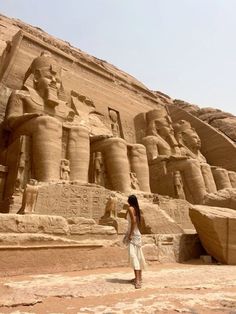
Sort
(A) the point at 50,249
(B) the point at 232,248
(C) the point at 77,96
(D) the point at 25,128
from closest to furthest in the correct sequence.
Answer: (A) the point at 50,249
(B) the point at 232,248
(D) the point at 25,128
(C) the point at 77,96

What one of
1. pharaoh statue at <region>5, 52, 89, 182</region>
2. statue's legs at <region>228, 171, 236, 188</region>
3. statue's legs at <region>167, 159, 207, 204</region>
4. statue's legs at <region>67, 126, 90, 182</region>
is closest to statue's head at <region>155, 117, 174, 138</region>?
statue's legs at <region>167, 159, 207, 204</region>

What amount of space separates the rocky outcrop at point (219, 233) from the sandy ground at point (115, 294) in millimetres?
1166

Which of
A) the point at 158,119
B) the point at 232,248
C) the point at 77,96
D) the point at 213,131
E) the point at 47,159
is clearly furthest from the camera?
the point at 213,131

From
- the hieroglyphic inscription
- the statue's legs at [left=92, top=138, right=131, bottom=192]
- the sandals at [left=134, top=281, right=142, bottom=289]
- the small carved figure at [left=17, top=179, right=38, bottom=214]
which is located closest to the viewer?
the sandals at [left=134, top=281, right=142, bottom=289]

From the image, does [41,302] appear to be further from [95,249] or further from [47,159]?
[47,159]

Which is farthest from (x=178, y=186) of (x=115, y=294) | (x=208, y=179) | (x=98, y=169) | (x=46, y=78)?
(x=115, y=294)

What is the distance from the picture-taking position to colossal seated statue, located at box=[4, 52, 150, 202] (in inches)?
254

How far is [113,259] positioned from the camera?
410cm

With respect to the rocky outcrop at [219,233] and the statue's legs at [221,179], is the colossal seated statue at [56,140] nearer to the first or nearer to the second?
the rocky outcrop at [219,233]

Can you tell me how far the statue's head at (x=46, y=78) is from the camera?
26.8 feet

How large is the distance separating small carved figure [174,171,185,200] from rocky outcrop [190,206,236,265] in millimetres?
3992

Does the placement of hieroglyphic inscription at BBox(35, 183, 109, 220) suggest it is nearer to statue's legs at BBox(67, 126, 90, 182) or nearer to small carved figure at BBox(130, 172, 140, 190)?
statue's legs at BBox(67, 126, 90, 182)

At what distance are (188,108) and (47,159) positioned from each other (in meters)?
13.2

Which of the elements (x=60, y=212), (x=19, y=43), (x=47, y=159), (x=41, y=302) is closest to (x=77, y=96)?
(x=19, y=43)
